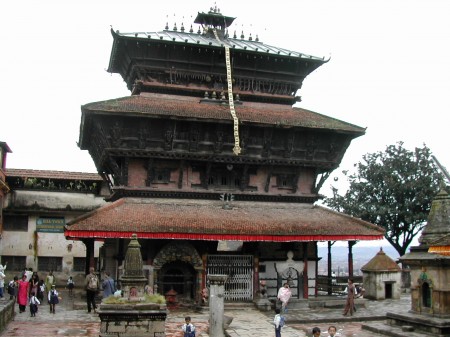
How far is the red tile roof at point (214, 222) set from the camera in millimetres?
24234

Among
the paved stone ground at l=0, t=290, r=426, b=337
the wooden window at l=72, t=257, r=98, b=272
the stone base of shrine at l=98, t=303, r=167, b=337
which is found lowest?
the paved stone ground at l=0, t=290, r=426, b=337

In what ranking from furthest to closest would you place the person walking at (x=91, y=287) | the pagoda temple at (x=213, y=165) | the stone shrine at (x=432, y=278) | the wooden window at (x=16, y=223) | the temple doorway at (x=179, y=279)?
the wooden window at (x=16, y=223) → the temple doorway at (x=179, y=279) → the pagoda temple at (x=213, y=165) → the person walking at (x=91, y=287) → the stone shrine at (x=432, y=278)

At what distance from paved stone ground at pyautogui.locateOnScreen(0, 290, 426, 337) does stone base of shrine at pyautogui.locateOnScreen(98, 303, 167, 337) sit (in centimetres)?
346

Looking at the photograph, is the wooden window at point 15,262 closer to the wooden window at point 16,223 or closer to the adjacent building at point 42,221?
the adjacent building at point 42,221

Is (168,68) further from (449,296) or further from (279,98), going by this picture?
(449,296)

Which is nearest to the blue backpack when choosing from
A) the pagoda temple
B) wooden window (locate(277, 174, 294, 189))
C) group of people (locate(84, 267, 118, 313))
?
group of people (locate(84, 267, 118, 313))

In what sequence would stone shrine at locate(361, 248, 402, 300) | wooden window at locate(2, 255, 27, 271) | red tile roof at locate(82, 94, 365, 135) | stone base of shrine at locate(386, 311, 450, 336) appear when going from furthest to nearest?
wooden window at locate(2, 255, 27, 271)
stone shrine at locate(361, 248, 402, 300)
red tile roof at locate(82, 94, 365, 135)
stone base of shrine at locate(386, 311, 450, 336)

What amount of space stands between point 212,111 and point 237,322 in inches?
438

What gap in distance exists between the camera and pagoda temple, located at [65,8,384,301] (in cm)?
2603

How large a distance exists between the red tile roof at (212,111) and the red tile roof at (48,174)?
36.9 ft

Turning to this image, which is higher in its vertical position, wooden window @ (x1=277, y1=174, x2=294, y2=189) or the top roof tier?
the top roof tier

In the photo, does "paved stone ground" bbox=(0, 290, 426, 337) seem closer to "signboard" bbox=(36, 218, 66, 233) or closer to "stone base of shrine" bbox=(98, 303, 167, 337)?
"stone base of shrine" bbox=(98, 303, 167, 337)

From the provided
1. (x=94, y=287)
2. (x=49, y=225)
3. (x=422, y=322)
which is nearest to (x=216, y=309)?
(x=94, y=287)

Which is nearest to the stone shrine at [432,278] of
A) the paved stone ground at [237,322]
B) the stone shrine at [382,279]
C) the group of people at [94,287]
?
the paved stone ground at [237,322]
